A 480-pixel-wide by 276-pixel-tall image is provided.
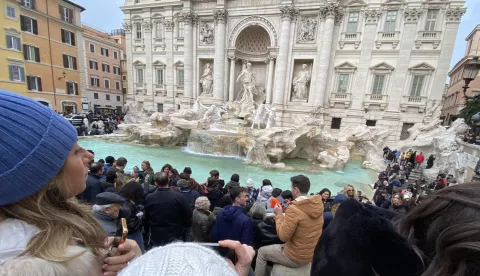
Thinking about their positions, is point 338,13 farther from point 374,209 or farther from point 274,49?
point 374,209

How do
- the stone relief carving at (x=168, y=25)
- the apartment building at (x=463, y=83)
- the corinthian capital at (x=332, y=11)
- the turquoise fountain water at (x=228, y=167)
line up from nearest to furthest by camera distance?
the turquoise fountain water at (x=228, y=167) < the corinthian capital at (x=332, y=11) < the stone relief carving at (x=168, y=25) < the apartment building at (x=463, y=83)

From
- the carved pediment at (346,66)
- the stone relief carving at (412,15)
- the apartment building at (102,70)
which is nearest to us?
the stone relief carving at (412,15)

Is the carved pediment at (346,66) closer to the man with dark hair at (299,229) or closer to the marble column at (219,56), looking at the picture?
the marble column at (219,56)

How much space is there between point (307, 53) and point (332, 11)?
9.78 ft

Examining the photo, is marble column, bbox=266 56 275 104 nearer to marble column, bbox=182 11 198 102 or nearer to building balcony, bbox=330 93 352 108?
building balcony, bbox=330 93 352 108

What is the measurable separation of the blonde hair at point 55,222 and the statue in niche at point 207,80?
1844 centimetres

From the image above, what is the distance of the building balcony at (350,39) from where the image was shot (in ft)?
48.4

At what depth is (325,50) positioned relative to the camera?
14992 mm

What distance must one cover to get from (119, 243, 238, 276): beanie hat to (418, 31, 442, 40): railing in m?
18.9

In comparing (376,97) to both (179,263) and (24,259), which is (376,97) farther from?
(24,259)

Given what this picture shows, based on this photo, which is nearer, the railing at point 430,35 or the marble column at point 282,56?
the railing at point 430,35

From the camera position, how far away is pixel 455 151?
883cm

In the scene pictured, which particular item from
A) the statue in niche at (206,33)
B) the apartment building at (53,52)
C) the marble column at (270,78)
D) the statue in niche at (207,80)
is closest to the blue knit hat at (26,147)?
the marble column at (270,78)

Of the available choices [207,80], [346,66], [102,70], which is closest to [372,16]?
[346,66]
